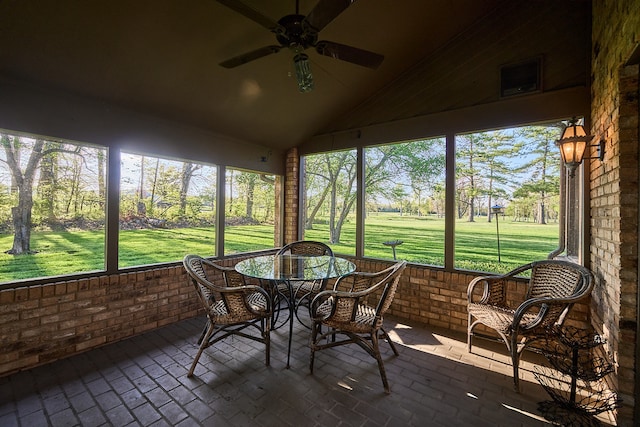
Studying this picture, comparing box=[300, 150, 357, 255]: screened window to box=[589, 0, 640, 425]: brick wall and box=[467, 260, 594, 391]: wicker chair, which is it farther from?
box=[589, 0, 640, 425]: brick wall

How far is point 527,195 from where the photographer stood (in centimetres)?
348

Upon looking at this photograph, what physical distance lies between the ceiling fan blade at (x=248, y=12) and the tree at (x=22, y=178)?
2.71 m

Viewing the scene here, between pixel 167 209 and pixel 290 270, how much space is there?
303 cm

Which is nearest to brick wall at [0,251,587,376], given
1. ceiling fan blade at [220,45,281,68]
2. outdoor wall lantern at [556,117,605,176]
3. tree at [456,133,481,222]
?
tree at [456,133,481,222]

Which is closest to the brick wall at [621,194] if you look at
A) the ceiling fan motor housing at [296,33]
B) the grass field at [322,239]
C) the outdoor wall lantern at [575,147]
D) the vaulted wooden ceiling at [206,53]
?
the outdoor wall lantern at [575,147]

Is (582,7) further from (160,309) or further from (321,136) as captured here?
(160,309)

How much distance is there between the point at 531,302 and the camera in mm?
2123

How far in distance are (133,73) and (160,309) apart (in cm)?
257

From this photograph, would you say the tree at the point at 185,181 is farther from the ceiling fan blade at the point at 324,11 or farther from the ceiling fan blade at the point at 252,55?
the ceiling fan blade at the point at 324,11

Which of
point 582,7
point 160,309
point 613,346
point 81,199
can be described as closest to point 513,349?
point 613,346

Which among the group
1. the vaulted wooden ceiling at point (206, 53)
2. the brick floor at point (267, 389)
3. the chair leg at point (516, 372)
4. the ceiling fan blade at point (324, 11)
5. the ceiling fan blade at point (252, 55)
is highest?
the vaulted wooden ceiling at point (206, 53)

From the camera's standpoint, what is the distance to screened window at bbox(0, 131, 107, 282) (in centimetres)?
285

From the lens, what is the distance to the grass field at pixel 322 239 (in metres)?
3.18

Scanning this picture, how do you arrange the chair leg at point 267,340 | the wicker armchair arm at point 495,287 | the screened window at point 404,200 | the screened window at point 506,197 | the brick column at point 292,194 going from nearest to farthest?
the chair leg at point 267,340, the wicker armchair arm at point 495,287, the screened window at point 506,197, the screened window at point 404,200, the brick column at point 292,194
